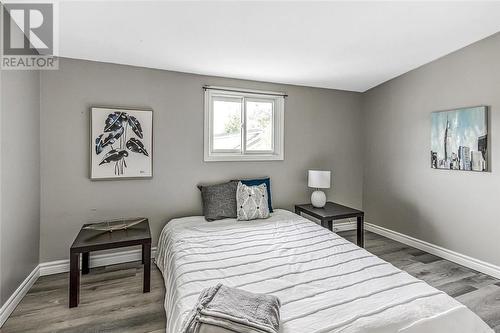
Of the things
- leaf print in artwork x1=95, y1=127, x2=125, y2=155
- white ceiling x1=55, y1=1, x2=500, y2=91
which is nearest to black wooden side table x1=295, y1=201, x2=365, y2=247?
white ceiling x1=55, y1=1, x2=500, y2=91

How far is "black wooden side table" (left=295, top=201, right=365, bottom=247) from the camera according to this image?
9.86 feet

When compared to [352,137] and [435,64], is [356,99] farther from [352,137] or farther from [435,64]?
[435,64]

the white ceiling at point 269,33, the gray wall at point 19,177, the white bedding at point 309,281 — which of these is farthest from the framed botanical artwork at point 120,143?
the white bedding at point 309,281

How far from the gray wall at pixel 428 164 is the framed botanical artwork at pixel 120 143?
320 centimetres

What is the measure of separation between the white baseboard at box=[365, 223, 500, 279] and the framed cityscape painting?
97 cm

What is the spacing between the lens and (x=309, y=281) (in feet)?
5.22

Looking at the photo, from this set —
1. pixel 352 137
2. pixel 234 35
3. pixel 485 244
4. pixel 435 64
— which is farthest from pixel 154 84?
pixel 485 244

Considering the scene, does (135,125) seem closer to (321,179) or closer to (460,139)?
(321,179)

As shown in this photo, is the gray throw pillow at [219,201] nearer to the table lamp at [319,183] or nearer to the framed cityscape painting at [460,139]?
the table lamp at [319,183]

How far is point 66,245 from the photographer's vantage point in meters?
2.62

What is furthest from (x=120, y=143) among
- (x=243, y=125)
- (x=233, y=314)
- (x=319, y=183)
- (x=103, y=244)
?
(x=319, y=183)

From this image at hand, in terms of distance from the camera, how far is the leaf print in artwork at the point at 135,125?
274 cm

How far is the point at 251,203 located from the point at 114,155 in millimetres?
1567

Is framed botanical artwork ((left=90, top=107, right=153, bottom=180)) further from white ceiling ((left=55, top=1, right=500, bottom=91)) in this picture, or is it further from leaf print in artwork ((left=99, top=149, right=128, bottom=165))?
white ceiling ((left=55, top=1, right=500, bottom=91))
